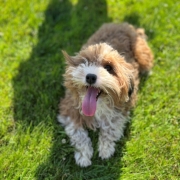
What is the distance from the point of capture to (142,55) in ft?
14.9

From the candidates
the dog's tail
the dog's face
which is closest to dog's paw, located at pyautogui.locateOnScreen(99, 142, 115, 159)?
the dog's face

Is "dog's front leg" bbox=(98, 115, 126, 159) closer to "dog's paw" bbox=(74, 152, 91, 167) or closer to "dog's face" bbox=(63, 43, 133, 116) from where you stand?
"dog's paw" bbox=(74, 152, 91, 167)

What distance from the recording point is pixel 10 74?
4.75 m

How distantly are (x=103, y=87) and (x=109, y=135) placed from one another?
34.8 inches

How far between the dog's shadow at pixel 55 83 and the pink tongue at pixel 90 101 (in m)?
0.65

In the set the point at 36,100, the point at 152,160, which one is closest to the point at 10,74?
the point at 36,100

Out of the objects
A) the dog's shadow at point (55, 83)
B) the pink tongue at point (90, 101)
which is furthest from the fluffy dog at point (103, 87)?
the dog's shadow at point (55, 83)

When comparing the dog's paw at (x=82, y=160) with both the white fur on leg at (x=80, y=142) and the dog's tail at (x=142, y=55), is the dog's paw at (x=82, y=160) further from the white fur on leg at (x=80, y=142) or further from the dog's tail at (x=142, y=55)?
the dog's tail at (x=142, y=55)

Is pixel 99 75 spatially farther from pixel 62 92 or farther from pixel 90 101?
pixel 62 92

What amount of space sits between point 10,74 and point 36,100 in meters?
0.66

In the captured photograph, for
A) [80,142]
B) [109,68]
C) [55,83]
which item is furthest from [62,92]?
[109,68]

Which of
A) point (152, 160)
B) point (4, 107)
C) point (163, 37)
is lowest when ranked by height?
point (4, 107)

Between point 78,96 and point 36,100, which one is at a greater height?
point 78,96

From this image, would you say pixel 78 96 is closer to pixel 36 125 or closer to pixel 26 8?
pixel 36 125
